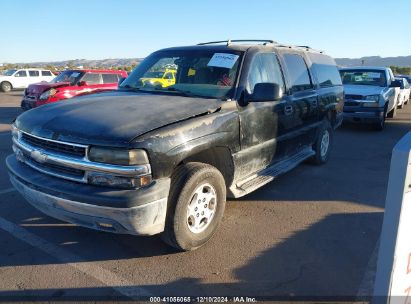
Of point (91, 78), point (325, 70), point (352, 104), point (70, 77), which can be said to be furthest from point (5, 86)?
point (325, 70)

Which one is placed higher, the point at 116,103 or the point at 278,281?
the point at 116,103

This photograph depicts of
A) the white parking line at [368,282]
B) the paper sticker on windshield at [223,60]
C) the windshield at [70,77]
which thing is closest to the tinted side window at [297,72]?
the paper sticker on windshield at [223,60]

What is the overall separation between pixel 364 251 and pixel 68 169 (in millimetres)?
2872

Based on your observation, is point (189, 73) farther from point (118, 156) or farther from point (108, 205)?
point (108, 205)

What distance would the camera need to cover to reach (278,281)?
3195 millimetres

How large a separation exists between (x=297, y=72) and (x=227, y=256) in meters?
3.11

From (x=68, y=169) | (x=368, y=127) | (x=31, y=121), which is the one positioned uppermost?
(x=31, y=121)

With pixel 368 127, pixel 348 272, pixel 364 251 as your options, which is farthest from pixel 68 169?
pixel 368 127

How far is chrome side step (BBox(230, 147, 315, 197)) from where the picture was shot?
4.22 meters

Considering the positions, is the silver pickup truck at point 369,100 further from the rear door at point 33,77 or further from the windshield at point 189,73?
the rear door at point 33,77

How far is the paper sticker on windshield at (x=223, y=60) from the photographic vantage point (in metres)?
4.36

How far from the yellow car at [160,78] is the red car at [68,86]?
22.7 feet

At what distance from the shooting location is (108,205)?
300 centimetres

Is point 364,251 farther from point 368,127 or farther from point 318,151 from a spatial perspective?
point 368,127
